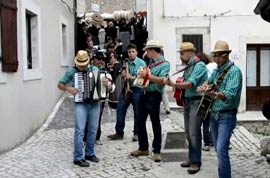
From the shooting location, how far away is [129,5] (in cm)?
2830

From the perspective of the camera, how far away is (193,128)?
634cm

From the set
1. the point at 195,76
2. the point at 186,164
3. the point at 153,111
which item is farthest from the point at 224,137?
the point at 153,111

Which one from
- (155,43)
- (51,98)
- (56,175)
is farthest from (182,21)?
(56,175)

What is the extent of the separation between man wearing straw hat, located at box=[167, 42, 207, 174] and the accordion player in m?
1.10

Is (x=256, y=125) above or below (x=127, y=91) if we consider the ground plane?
below

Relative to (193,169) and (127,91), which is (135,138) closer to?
(127,91)

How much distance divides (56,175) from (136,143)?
224cm

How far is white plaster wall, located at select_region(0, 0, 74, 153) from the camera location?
7.55m

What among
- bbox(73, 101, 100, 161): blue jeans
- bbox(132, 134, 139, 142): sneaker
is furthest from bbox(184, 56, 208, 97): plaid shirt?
bbox(132, 134, 139, 142): sneaker

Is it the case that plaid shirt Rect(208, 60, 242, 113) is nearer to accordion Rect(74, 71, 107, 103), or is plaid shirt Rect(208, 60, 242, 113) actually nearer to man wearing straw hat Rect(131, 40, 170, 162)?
man wearing straw hat Rect(131, 40, 170, 162)

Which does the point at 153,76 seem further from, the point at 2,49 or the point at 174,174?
the point at 2,49

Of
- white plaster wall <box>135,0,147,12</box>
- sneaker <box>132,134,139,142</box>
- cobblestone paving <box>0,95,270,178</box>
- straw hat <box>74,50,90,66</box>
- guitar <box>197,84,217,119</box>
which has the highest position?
white plaster wall <box>135,0,147,12</box>

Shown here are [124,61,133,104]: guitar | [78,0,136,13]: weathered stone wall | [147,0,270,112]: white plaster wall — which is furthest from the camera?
[78,0,136,13]: weathered stone wall

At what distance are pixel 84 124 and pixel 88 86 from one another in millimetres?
556
